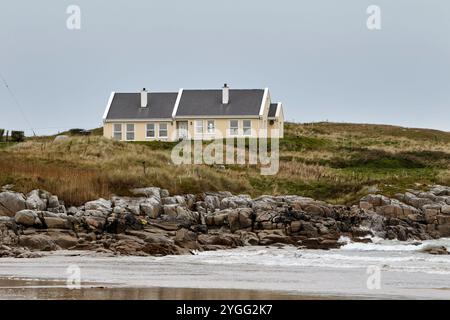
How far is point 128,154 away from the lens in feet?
153

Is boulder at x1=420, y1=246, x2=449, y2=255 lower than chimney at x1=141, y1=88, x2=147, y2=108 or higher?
lower

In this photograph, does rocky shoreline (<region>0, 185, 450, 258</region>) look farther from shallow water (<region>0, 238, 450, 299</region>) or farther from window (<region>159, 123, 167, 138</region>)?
window (<region>159, 123, 167, 138</region>)

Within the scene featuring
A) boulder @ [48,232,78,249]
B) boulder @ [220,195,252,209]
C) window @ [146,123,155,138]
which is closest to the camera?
boulder @ [48,232,78,249]

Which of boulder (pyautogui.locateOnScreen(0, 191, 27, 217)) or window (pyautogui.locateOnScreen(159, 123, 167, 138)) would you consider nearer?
boulder (pyautogui.locateOnScreen(0, 191, 27, 217))

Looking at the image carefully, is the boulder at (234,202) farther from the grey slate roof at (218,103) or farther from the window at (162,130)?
the window at (162,130)

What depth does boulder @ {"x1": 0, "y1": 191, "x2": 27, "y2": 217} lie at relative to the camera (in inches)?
1273

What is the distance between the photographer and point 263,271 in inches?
955

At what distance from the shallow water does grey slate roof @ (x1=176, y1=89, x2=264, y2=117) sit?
106ft

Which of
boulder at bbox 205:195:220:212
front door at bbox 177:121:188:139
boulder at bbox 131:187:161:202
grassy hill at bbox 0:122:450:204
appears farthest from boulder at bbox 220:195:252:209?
front door at bbox 177:121:188:139

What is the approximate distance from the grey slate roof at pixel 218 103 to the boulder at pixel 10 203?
1226 inches

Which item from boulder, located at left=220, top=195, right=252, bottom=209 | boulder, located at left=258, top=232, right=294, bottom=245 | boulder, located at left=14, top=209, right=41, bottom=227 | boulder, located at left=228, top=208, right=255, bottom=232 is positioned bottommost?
boulder, located at left=258, top=232, right=294, bottom=245

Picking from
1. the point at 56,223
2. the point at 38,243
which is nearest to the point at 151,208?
the point at 56,223
